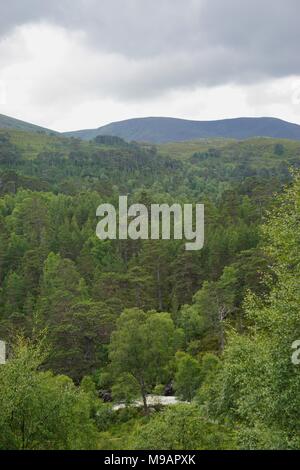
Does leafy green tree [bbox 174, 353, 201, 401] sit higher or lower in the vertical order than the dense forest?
lower

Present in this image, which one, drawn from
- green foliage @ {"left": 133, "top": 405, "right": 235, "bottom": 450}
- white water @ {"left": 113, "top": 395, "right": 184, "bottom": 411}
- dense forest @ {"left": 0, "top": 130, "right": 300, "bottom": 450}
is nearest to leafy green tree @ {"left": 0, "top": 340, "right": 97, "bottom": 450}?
dense forest @ {"left": 0, "top": 130, "right": 300, "bottom": 450}

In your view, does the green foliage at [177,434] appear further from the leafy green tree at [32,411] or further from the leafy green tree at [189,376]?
the leafy green tree at [189,376]

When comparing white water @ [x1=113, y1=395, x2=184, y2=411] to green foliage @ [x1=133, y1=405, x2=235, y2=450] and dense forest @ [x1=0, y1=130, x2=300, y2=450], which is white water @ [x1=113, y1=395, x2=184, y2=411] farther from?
green foliage @ [x1=133, y1=405, x2=235, y2=450]

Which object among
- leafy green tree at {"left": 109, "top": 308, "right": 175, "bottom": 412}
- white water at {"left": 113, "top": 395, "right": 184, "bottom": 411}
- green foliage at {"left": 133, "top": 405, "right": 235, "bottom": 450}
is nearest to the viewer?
green foliage at {"left": 133, "top": 405, "right": 235, "bottom": 450}

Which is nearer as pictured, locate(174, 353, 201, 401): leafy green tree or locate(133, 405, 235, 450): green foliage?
locate(133, 405, 235, 450): green foliage

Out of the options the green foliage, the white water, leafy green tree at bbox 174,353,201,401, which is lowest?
the white water

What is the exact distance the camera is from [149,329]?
56156 mm

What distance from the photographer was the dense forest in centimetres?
2591

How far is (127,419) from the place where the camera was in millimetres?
54312

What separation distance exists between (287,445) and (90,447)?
1454 centimetres

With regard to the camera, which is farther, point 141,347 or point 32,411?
point 141,347

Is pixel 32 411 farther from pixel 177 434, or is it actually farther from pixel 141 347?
pixel 141 347

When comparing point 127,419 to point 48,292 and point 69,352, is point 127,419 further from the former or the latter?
point 48,292

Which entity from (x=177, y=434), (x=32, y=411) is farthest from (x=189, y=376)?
(x=32, y=411)
